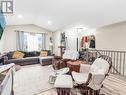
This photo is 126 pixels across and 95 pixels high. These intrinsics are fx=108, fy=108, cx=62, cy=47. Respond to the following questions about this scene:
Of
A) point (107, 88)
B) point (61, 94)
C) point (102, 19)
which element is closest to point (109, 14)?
point (102, 19)

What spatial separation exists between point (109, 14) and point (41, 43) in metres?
5.26

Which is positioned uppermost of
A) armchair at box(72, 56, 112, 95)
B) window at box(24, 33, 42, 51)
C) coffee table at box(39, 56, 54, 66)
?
window at box(24, 33, 42, 51)

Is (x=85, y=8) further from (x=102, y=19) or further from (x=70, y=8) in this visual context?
(x=102, y=19)

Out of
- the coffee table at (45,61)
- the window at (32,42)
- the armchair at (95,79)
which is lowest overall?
the coffee table at (45,61)

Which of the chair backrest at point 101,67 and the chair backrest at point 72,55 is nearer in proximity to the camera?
the chair backrest at point 101,67

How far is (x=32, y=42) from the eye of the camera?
7410 mm

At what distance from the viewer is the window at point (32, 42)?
7.15 meters

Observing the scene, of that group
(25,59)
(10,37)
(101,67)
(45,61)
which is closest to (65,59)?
(45,61)

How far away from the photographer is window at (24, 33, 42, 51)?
715 centimetres

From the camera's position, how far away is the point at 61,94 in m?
2.23

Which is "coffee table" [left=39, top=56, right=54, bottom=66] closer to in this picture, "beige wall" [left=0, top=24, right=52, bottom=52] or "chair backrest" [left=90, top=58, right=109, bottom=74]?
"beige wall" [left=0, top=24, right=52, bottom=52]

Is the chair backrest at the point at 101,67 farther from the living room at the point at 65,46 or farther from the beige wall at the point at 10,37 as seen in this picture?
the beige wall at the point at 10,37

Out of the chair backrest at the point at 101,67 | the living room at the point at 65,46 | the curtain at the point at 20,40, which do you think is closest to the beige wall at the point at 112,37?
the living room at the point at 65,46

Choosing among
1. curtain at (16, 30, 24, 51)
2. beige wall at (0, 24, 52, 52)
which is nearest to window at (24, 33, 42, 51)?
curtain at (16, 30, 24, 51)
